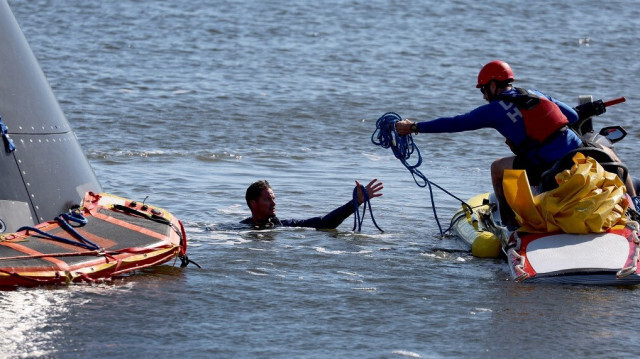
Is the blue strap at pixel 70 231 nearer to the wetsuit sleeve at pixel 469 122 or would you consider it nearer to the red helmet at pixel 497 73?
the wetsuit sleeve at pixel 469 122

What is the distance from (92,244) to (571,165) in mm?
3507

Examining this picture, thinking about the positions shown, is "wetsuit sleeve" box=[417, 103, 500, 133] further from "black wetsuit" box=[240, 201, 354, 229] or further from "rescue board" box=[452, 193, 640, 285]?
"black wetsuit" box=[240, 201, 354, 229]

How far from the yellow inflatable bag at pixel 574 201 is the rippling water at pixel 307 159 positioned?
53cm

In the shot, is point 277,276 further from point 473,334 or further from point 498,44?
point 498,44

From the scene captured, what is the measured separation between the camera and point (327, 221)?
9.16 metres

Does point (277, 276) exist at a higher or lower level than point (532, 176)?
lower

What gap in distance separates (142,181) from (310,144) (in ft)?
10.1

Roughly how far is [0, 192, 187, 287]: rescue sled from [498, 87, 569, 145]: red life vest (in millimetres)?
2659

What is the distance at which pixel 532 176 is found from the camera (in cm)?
838

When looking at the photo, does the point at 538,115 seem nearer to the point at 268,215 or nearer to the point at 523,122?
the point at 523,122

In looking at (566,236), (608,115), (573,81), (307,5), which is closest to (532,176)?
(566,236)

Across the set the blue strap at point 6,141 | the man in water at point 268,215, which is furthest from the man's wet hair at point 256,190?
the blue strap at point 6,141

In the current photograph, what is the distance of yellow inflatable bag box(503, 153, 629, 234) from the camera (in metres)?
7.70

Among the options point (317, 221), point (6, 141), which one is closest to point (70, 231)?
point (6, 141)
